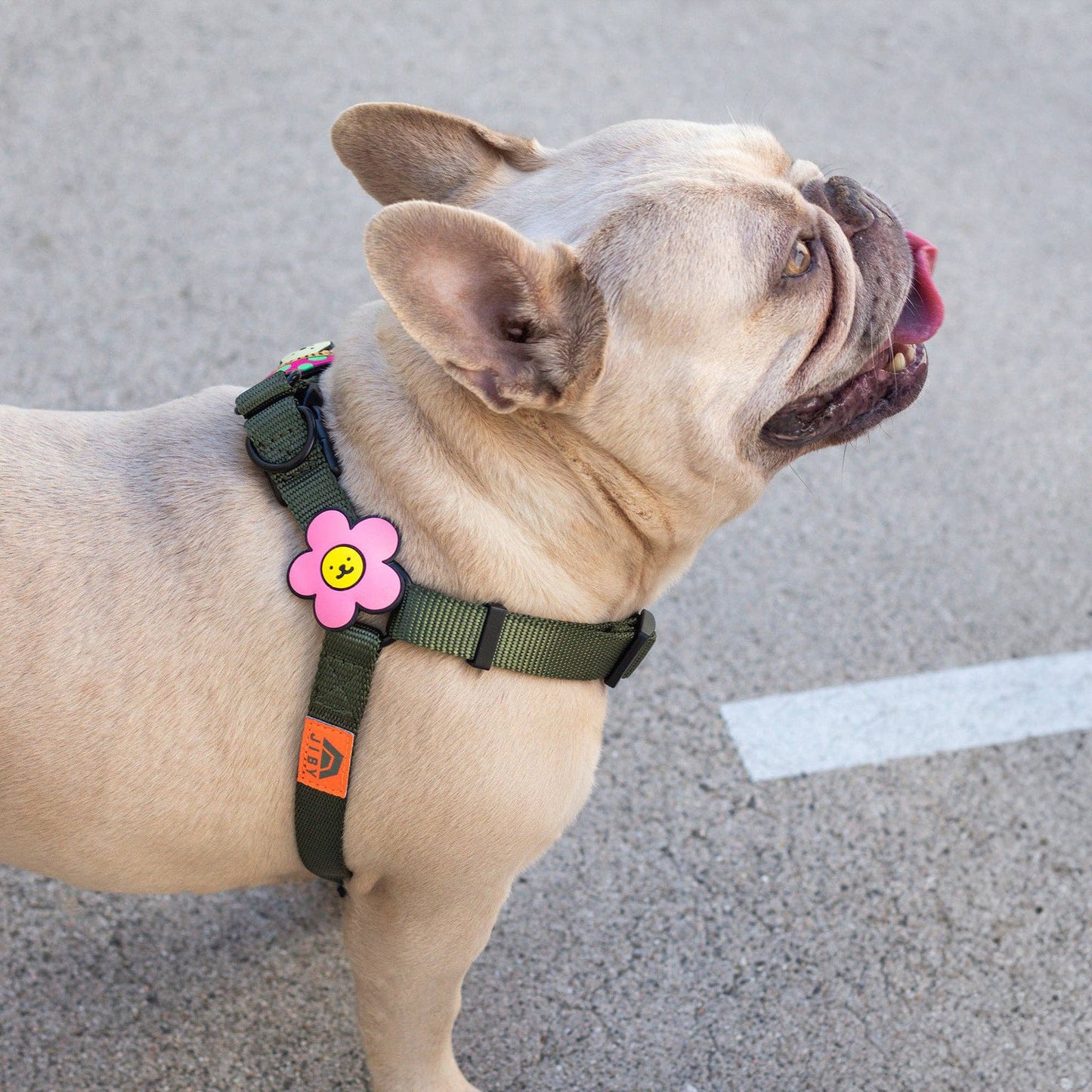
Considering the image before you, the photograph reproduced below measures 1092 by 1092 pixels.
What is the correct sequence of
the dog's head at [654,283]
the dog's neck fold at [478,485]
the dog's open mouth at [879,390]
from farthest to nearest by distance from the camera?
the dog's open mouth at [879,390] → the dog's neck fold at [478,485] → the dog's head at [654,283]

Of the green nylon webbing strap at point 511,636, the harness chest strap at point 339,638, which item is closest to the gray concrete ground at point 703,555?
the harness chest strap at point 339,638

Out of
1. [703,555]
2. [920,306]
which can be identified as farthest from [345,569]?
[703,555]

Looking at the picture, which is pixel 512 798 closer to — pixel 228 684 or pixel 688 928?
pixel 228 684

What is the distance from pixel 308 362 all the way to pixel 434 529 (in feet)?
1.47

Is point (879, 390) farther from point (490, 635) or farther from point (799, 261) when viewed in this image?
point (490, 635)

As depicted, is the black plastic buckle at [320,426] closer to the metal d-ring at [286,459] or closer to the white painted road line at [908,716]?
the metal d-ring at [286,459]

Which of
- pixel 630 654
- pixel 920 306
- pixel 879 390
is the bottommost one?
pixel 630 654

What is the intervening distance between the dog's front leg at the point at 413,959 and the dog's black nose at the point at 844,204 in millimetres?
1360

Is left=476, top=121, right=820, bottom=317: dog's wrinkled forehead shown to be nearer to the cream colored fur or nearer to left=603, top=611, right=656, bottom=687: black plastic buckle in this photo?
the cream colored fur

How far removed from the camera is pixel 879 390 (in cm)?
206

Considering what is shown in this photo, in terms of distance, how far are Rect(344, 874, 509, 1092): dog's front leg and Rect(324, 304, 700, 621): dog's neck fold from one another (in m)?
0.52

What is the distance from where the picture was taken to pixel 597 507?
71.6 inches

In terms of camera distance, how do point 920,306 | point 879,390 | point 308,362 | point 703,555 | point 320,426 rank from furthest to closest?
1. point 703,555
2. point 920,306
3. point 879,390
4. point 308,362
5. point 320,426

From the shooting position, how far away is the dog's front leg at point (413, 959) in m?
1.85
